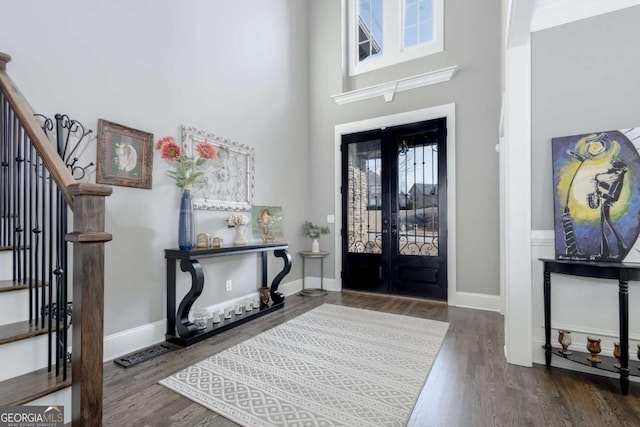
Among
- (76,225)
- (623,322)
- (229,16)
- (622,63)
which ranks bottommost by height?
(623,322)

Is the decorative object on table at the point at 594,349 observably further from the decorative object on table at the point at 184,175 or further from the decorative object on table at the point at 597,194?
the decorative object on table at the point at 184,175

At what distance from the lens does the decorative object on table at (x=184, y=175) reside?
275 cm

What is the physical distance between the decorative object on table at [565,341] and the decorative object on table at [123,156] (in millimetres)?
3612

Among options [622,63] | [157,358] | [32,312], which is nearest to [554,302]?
[622,63]

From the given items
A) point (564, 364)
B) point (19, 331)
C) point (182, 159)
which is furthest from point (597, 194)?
point (19, 331)

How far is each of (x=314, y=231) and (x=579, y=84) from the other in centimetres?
351

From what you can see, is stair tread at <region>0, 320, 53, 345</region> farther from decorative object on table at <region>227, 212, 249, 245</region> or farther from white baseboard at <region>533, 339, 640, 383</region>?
white baseboard at <region>533, 339, 640, 383</region>

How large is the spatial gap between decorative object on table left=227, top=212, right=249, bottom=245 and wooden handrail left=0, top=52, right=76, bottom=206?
6.31 ft

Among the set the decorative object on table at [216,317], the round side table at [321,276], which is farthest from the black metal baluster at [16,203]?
the round side table at [321,276]

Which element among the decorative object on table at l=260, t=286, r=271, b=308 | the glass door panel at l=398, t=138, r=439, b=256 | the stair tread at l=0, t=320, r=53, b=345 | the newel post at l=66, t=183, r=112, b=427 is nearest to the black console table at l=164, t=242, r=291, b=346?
the decorative object on table at l=260, t=286, r=271, b=308

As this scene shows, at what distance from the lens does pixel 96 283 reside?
1.35 m

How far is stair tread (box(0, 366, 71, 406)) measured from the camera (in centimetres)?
128

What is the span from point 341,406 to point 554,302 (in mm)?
1834

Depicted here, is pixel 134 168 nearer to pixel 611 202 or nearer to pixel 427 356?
pixel 427 356
